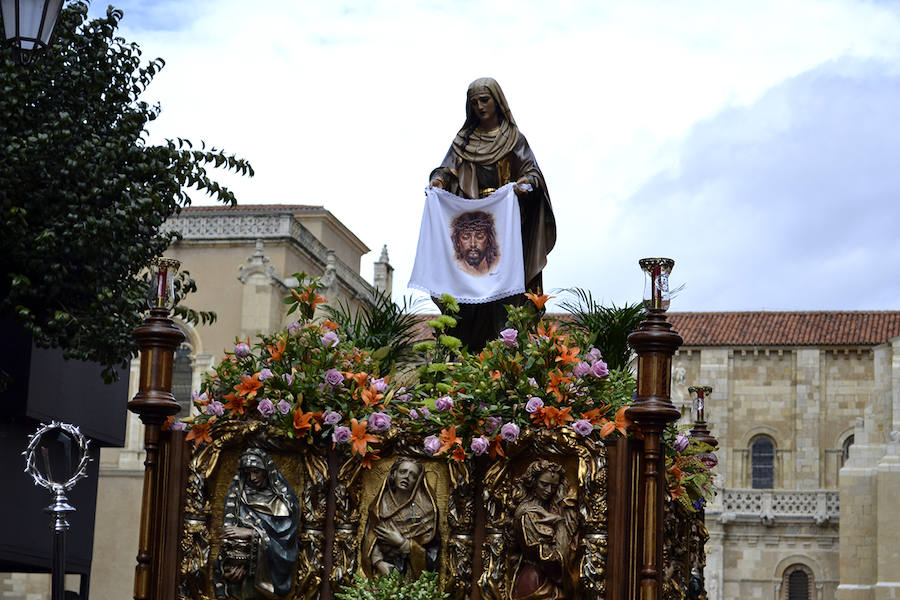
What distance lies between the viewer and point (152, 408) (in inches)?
408

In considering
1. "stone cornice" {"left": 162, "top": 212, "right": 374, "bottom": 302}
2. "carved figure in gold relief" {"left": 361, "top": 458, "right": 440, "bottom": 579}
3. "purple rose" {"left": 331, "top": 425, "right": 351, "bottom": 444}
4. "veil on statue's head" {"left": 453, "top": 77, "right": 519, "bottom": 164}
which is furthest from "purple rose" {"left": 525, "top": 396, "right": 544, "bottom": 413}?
"stone cornice" {"left": 162, "top": 212, "right": 374, "bottom": 302}

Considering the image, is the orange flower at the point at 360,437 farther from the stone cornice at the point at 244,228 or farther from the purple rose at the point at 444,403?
the stone cornice at the point at 244,228

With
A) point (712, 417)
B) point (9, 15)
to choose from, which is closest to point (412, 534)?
point (9, 15)

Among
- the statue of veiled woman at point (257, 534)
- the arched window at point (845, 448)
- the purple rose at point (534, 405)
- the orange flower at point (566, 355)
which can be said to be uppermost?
the arched window at point (845, 448)

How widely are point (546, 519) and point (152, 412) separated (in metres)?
2.93

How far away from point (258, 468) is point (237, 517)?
1.24ft

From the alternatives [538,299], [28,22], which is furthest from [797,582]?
[28,22]

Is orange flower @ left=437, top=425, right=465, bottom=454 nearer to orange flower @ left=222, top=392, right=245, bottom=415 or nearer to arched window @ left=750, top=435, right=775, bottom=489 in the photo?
orange flower @ left=222, top=392, right=245, bottom=415

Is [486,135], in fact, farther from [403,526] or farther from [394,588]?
[394,588]

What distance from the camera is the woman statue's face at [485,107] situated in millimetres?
11594

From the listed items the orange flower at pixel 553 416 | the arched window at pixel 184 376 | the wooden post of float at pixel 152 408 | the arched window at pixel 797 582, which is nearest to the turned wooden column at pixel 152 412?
the wooden post of float at pixel 152 408

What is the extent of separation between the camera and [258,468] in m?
10.4

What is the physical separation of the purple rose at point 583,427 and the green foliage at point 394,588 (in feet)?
4.78

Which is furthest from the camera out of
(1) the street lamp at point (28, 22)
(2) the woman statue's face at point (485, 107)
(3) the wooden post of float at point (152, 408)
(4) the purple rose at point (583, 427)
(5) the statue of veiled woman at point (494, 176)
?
(2) the woman statue's face at point (485, 107)
